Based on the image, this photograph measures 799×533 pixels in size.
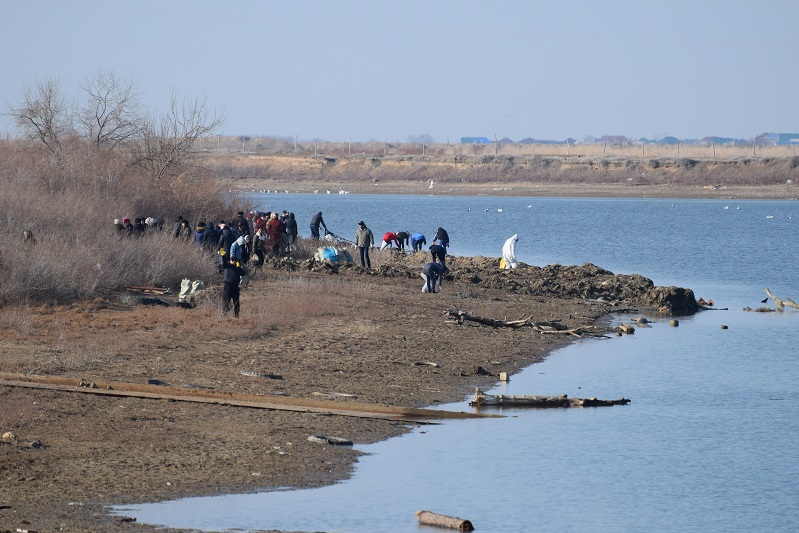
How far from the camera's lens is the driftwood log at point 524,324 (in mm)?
23641

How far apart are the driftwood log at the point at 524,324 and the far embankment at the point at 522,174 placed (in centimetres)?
9236

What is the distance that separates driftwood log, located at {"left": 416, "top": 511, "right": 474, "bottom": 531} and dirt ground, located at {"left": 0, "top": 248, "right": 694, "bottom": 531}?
1.57 m

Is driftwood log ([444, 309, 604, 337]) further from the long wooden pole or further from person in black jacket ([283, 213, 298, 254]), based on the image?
person in black jacket ([283, 213, 298, 254])

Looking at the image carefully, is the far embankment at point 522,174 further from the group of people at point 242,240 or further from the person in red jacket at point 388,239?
the group of people at point 242,240

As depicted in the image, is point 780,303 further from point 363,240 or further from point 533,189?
point 533,189

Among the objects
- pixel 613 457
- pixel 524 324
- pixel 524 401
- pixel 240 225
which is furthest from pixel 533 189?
pixel 613 457

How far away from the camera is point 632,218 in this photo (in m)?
86.8

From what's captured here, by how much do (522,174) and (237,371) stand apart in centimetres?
11855

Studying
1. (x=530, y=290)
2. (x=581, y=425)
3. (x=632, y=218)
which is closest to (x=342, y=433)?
(x=581, y=425)

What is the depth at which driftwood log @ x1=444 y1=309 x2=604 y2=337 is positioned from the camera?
23641 millimetres

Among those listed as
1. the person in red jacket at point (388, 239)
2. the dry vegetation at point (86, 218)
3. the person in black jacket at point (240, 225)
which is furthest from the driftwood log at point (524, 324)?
the person in red jacket at point (388, 239)

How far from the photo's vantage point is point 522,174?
439 ft

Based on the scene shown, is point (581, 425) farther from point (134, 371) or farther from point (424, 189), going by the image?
point (424, 189)

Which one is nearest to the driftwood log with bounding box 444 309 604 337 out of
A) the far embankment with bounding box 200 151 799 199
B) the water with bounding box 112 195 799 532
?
the water with bounding box 112 195 799 532
